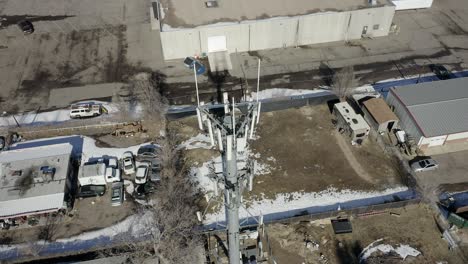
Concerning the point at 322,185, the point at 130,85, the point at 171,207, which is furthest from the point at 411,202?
the point at 130,85

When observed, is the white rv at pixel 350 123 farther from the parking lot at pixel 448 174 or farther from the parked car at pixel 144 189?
the parked car at pixel 144 189

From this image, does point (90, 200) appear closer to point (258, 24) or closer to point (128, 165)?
point (128, 165)

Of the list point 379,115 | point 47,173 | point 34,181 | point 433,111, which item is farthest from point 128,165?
point 433,111

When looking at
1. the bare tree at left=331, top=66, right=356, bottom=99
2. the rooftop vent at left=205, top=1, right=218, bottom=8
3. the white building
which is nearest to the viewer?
the white building

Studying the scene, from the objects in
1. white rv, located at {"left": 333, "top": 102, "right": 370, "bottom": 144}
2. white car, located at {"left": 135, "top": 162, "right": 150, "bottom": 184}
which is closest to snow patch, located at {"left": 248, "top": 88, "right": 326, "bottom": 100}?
white rv, located at {"left": 333, "top": 102, "right": 370, "bottom": 144}

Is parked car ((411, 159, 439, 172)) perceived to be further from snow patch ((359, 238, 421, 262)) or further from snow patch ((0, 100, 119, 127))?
snow patch ((0, 100, 119, 127))

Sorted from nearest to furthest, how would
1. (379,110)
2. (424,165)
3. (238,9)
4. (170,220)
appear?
1. (170,220)
2. (424,165)
3. (379,110)
4. (238,9)

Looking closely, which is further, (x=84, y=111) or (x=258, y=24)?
(x=258, y=24)
